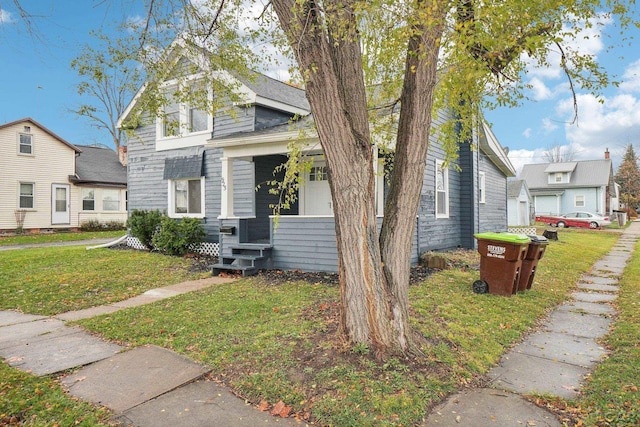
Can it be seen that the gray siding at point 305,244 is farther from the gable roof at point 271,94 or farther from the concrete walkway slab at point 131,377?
the concrete walkway slab at point 131,377

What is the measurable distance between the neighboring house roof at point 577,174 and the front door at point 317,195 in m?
32.7

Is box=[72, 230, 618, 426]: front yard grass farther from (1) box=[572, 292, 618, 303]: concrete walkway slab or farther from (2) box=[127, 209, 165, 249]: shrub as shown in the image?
(2) box=[127, 209, 165, 249]: shrub

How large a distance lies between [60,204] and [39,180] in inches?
62.2

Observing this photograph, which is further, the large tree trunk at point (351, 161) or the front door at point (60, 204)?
the front door at point (60, 204)

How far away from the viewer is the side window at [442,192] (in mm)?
11773

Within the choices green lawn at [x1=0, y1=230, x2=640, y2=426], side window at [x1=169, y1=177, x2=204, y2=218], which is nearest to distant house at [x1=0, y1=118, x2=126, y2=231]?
side window at [x1=169, y1=177, x2=204, y2=218]

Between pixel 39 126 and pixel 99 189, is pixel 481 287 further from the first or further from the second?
pixel 39 126

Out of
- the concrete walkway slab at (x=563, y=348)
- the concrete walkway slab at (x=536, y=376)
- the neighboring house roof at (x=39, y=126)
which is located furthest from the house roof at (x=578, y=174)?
the neighboring house roof at (x=39, y=126)

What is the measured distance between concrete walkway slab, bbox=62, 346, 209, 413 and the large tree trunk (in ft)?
5.66

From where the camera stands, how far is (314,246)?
9078 millimetres

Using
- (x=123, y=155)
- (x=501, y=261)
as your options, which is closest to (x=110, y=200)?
(x=123, y=155)

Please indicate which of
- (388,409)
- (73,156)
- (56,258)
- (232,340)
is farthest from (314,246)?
(73,156)

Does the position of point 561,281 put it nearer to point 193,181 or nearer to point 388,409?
point 388,409

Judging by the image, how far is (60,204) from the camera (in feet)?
70.9
